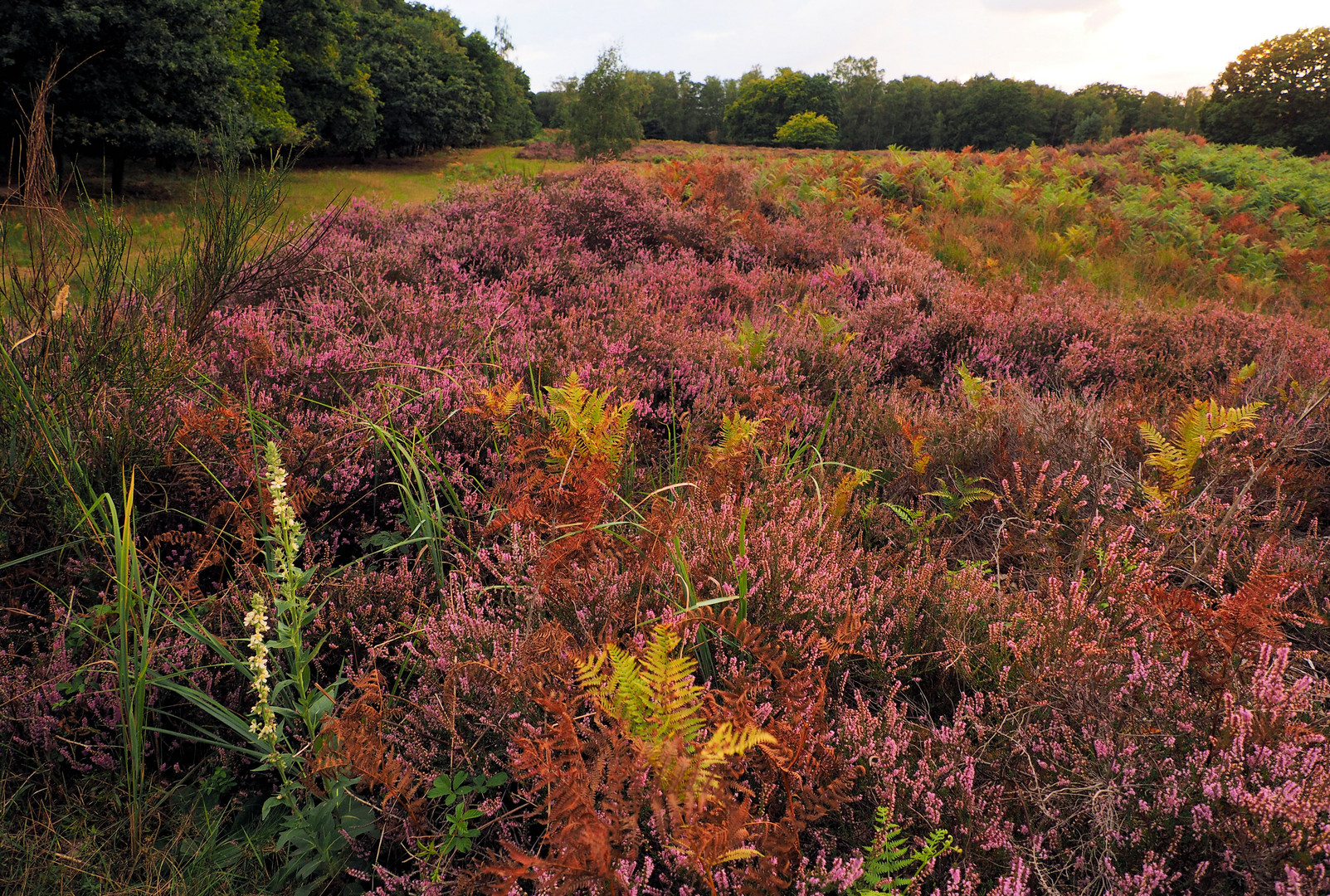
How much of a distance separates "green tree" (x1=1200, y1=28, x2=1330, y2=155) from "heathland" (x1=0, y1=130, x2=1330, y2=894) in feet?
95.1

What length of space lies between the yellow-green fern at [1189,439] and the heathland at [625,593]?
2 centimetres

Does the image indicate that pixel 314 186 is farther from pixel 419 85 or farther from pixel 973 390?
pixel 973 390

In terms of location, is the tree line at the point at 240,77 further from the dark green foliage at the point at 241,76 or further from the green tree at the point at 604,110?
the green tree at the point at 604,110

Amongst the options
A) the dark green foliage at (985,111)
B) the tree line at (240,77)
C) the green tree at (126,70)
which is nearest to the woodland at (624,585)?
the tree line at (240,77)

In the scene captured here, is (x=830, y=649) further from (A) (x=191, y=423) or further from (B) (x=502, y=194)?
(B) (x=502, y=194)

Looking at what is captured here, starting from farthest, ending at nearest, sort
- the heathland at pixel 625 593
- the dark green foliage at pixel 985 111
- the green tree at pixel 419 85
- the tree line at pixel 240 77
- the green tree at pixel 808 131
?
1. the green tree at pixel 808 131
2. the dark green foliage at pixel 985 111
3. the green tree at pixel 419 85
4. the tree line at pixel 240 77
5. the heathland at pixel 625 593

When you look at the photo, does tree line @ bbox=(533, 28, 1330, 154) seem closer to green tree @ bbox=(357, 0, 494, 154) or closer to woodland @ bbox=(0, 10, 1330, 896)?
green tree @ bbox=(357, 0, 494, 154)

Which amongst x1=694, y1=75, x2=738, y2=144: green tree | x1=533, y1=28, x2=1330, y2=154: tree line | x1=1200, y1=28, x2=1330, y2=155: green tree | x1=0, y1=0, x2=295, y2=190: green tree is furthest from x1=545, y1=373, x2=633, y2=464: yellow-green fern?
x1=694, y1=75, x2=738, y2=144: green tree

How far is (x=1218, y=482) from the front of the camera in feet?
9.36

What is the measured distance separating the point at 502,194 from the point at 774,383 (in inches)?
166

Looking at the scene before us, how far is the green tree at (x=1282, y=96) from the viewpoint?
23.7 m

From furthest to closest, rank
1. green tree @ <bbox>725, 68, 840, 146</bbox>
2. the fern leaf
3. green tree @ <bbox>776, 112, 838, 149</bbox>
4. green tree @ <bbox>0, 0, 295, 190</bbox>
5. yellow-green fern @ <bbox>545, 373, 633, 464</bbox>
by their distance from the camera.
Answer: green tree @ <bbox>725, 68, 840, 146</bbox>, green tree @ <bbox>776, 112, 838, 149</bbox>, green tree @ <bbox>0, 0, 295, 190</bbox>, yellow-green fern @ <bbox>545, 373, 633, 464</bbox>, the fern leaf

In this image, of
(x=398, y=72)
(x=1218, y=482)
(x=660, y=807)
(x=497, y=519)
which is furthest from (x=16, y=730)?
(x=398, y=72)

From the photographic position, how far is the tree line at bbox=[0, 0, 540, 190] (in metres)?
12.0
